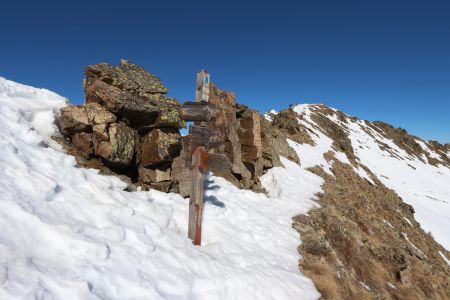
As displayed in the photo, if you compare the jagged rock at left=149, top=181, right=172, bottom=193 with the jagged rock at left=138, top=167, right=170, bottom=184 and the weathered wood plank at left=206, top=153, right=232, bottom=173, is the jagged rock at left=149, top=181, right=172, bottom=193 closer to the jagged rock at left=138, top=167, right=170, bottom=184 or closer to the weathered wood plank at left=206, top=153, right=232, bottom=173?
the jagged rock at left=138, top=167, right=170, bottom=184

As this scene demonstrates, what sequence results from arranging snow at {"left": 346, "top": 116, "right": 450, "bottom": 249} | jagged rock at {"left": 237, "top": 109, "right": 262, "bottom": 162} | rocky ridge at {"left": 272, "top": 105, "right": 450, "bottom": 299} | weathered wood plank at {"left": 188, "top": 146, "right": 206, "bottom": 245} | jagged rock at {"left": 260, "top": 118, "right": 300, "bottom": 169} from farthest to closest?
snow at {"left": 346, "top": 116, "right": 450, "bottom": 249} → jagged rock at {"left": 260, "top": 118, "right": 300, "bottom": 169} → jagged rock at {"left": 237, "top": 109, "right": 262, "bottom": 162} → rocky ridge at {"left": 272, "top": 105, "right": 450, "bottom": 299} → weathered wood plank at {"left": 188, "top": 146, "right": 206, "bottom": 245}

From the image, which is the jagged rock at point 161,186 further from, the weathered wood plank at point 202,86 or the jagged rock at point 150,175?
the weathered wood plank at point 202,86

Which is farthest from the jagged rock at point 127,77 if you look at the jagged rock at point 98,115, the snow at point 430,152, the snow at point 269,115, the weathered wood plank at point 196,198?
the snow at point 430,152

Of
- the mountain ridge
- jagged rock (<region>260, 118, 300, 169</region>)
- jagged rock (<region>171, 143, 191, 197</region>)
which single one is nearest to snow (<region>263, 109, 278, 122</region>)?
jagged rock (<region>260, 118, 300, 169</region>)

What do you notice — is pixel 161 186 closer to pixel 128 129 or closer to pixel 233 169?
pixel 128 129

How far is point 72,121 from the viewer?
36.4 ft

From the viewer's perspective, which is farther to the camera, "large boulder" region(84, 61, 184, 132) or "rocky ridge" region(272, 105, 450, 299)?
"large boulder" region(84, 61, 184, 132)

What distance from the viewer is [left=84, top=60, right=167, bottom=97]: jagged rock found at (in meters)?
12.2

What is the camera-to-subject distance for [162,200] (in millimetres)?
10945

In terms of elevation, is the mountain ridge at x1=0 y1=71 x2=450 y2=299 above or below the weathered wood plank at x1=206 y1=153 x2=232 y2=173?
below

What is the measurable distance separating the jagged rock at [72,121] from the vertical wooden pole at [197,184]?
4.27m

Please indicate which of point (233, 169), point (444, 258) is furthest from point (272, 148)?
point (444, 258)

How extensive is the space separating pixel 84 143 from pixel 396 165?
6596 cm

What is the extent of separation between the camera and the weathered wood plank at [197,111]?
9.55m
